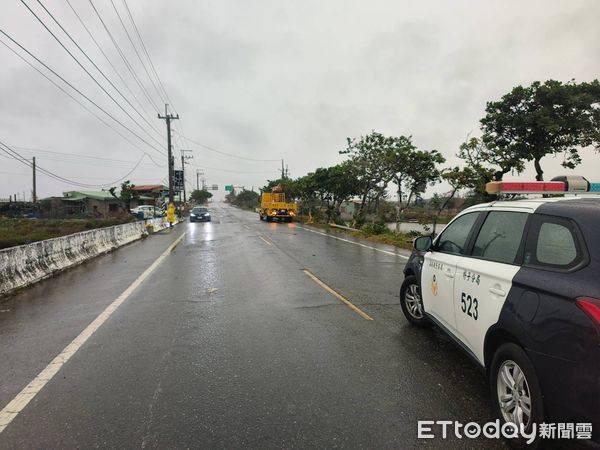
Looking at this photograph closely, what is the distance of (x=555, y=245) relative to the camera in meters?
Answer: 2.69

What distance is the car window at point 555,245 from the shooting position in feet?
8.45

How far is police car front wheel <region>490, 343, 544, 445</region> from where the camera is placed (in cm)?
254

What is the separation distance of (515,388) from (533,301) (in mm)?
678

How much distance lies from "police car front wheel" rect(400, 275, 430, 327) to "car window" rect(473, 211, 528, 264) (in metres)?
1.55

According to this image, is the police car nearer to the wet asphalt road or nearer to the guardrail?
the wet asphalt road

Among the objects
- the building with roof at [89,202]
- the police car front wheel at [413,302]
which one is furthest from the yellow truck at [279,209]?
the police car front wheel at [413,302]

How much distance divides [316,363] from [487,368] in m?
1.75

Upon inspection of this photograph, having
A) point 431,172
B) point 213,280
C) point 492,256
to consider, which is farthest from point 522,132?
point 492,256

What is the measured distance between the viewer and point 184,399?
347cm

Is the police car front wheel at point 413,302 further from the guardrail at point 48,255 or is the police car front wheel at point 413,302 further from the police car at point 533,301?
the guardrail at point 48,255

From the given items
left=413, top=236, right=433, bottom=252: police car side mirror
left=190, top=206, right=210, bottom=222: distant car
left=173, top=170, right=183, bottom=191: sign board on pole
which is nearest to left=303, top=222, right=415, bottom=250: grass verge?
left=413, top=236, right=433, bottom=252: police car side mirror

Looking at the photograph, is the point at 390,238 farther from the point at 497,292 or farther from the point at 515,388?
the point at 515,388

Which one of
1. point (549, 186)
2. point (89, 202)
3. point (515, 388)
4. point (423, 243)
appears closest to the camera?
point (515, 388)

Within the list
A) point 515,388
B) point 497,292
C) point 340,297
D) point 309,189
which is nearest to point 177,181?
point 309,189
